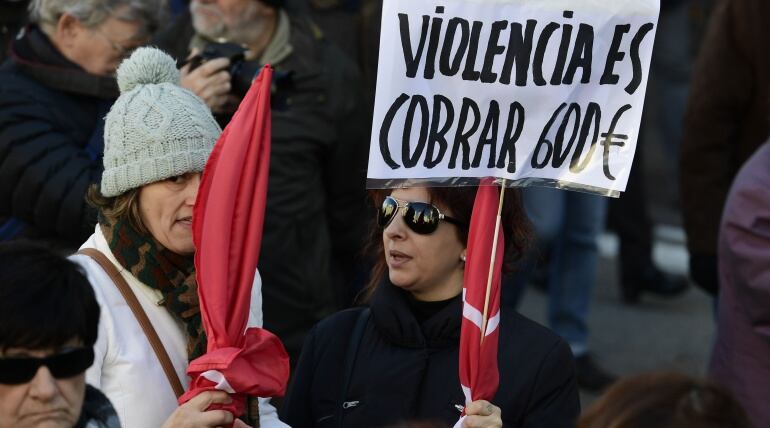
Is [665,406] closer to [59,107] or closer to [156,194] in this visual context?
[156,194]

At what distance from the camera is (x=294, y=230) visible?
5.03 m

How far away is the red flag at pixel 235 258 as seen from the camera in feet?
10.3

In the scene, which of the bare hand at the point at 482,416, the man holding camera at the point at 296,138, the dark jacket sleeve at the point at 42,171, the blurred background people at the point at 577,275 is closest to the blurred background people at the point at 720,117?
the blurred background people at the point at 577,275

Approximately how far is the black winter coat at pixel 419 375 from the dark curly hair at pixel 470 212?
18cm

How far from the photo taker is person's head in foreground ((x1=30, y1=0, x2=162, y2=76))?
441 cm

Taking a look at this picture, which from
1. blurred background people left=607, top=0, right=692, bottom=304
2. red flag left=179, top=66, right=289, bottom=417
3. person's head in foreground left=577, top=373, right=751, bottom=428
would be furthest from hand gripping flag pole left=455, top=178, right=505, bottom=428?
blurred background people left=607, top=0, right=692, bottom=304

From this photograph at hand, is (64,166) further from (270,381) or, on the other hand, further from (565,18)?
(565,18)

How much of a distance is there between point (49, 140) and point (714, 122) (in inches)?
109

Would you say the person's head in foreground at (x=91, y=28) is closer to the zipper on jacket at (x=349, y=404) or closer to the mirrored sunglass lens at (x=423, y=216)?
the mirrored sunglass lens at (x=423, y=216)

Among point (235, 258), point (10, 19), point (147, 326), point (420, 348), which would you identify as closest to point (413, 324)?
point (420, 348)

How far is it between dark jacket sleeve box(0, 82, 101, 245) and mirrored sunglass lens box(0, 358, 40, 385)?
172 centimetres

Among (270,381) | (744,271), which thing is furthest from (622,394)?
(744,271)

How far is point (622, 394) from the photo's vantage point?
8.18ft

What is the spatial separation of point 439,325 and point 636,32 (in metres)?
0.86
